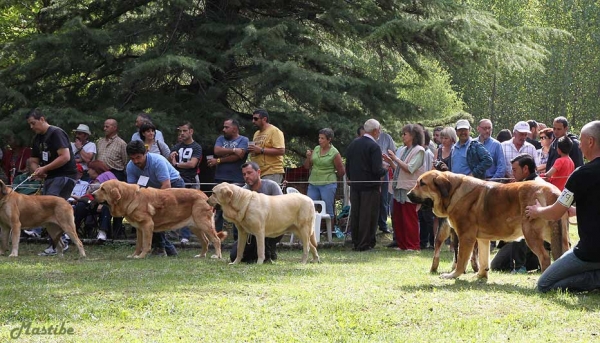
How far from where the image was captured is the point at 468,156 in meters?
13.1

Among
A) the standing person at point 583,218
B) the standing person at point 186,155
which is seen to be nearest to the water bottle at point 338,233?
the standing person at point 186,155

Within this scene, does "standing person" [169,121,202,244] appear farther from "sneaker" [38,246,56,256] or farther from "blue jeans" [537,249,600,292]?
"blue jeans" [537,249,600,292]

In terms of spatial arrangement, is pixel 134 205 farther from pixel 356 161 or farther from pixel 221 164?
pixel 356 161

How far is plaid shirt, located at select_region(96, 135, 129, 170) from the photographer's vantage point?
1462 centimetres

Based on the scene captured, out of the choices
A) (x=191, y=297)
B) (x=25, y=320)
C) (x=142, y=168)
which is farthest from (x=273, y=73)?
(x=25, y=320)

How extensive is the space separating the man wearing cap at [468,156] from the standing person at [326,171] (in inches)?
99.5

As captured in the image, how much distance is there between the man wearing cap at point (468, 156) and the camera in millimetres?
12992

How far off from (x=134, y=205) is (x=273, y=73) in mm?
4680

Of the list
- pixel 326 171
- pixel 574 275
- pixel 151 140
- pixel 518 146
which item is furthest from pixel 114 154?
pixel 574 275

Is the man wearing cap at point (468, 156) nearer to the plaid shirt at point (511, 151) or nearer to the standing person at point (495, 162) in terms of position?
the standing person at point (495, 162)

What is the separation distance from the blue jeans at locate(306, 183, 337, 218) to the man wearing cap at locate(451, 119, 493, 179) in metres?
2.67

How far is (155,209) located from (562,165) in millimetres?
6239

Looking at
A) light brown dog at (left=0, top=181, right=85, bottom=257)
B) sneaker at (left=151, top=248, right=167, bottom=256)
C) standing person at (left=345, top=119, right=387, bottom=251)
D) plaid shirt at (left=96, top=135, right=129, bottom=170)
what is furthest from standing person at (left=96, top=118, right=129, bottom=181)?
standing person at (left=345, top=119, right=387, bottom=251)

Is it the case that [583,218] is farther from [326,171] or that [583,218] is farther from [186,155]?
[186,155]
